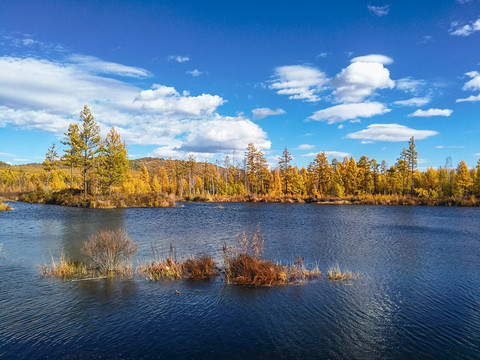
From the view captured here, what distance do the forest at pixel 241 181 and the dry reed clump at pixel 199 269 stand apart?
44.9m

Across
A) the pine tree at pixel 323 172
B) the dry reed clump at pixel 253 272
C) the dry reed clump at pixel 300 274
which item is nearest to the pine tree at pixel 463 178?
the pine tree at pixel 323 172

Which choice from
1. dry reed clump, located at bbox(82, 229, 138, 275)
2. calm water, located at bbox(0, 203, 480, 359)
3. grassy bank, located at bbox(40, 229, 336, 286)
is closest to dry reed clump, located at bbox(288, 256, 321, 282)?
grassy bank, located at bbox(40, 229, 336, 286)

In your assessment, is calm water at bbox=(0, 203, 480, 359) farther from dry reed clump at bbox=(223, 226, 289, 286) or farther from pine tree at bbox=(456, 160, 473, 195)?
pine tree at bbox=(456, 160, 473, 195)

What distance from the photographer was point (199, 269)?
44.3ft

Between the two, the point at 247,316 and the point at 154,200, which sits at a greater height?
the point at 154,200

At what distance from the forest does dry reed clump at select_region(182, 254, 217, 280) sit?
147 feet

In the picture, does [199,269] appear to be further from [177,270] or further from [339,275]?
[339,275]

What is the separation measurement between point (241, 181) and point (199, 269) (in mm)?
98523

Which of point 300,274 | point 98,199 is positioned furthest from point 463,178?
point 98,199

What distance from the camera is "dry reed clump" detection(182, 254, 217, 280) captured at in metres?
13.4

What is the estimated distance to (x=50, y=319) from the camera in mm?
9055

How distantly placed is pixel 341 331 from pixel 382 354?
134 cm

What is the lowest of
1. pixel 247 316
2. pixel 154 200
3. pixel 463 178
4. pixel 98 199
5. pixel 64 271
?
pixel 247 316

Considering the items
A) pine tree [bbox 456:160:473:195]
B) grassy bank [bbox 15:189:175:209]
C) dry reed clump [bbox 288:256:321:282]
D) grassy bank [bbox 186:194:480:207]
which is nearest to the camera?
dry reed clump [bbox 288:256:321:282]
